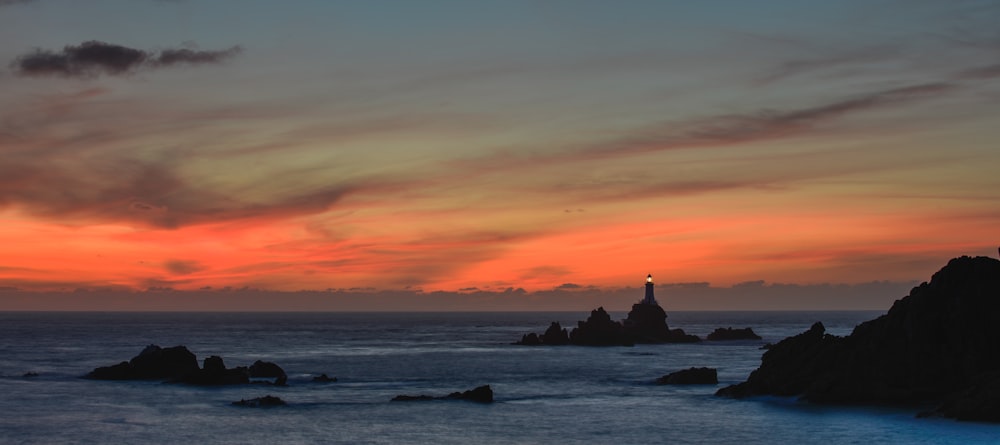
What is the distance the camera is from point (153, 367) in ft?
274

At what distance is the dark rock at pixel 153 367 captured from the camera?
83.3 meters

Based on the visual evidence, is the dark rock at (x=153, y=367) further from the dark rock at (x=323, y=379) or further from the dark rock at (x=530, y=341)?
the dark rock at (x=530, y=341)

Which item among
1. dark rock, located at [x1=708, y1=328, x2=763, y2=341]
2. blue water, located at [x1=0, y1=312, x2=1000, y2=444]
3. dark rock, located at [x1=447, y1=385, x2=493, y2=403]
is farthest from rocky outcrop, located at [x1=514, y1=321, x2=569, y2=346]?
dark rock, located at [x1=447, y1=385, x2=493, y2=403]

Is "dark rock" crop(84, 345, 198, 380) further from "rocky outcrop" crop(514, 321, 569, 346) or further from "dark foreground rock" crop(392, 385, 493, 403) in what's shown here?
"rocky outcrop" crop(514, 321, 569, 346)

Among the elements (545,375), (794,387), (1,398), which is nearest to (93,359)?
(1,398)

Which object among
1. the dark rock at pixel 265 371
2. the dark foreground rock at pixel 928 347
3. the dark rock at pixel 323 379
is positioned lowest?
the dark rock at pixel 323 379

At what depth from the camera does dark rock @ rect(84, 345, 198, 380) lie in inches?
3280

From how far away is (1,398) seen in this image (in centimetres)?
6969

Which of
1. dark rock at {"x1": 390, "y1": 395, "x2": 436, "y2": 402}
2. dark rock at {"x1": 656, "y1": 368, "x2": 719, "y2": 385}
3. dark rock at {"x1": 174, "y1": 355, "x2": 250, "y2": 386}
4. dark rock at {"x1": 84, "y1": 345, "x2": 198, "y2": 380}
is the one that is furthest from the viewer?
dark rock at {"x1": 84, "y1": 345, "x2": 198, "y2": 380}

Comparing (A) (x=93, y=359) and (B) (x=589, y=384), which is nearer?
(B) (x=589, y=384)

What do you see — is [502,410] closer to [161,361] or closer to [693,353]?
[161,361]

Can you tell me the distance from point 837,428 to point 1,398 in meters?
56.1

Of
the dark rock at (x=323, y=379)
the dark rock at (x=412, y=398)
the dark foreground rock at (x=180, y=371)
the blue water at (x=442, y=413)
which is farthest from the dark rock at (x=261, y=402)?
the dark rock at (x=323, y=379)

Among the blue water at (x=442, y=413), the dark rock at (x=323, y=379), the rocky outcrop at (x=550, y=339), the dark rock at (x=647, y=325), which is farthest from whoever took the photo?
the dark rock at (x=647, y=325)
